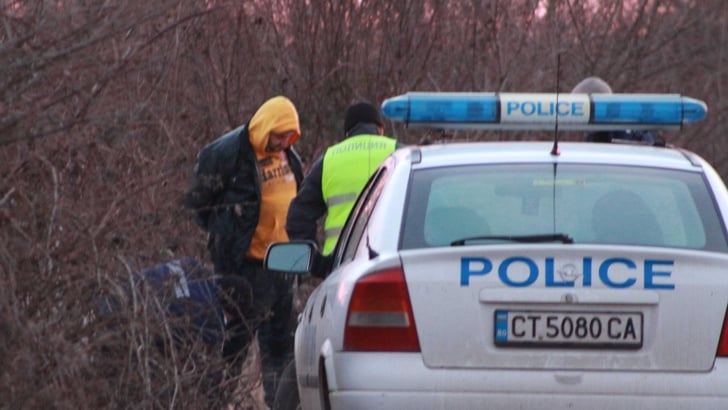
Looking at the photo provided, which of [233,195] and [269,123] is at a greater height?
[269,123]

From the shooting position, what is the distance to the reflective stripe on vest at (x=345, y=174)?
9227 mm

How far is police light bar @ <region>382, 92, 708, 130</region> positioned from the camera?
7059 millimetres

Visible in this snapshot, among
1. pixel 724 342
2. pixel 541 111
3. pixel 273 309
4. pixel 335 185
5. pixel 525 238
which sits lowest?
pixel 273 309

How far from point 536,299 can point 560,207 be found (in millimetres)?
522

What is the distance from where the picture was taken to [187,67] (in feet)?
47.0

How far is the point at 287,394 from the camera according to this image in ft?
26.9

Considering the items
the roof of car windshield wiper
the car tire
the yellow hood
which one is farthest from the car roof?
the yellow hood

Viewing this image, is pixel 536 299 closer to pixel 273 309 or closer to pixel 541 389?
pixel 541 389

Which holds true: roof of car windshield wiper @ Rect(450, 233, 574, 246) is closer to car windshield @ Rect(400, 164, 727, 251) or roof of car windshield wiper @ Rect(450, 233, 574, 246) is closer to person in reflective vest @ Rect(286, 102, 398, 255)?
car windshield @ Rect(400, 164, 727, 251)

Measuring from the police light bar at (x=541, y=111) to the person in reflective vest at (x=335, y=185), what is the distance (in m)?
1.86

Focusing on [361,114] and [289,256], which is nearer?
[289,256]

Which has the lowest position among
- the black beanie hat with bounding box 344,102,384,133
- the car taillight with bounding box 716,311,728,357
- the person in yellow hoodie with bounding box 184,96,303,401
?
the person in yellow hoodie with bounding box 184,96,303,401

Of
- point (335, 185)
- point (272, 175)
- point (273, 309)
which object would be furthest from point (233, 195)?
point (335, 185)

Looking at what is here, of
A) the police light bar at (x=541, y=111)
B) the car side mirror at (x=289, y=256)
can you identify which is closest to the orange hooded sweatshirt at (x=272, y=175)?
the police light bar at (x=541, y=111)
